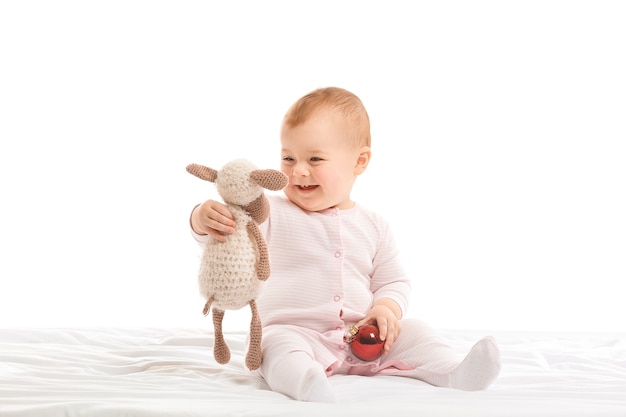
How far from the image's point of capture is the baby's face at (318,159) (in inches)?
62.1

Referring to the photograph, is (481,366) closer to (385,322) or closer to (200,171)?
(385,322)

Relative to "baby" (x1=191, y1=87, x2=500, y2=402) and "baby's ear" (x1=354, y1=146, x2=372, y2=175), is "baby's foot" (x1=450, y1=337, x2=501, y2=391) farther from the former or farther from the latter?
"baby's ear" (x1=354, y1=146, x2=372, y2=175)

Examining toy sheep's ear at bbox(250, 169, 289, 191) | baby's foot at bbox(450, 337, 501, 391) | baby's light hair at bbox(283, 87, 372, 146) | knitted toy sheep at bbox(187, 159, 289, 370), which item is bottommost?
baby's foot at bbox(450, 337, 501, 391)

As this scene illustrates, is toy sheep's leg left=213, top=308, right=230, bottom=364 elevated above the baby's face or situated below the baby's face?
below

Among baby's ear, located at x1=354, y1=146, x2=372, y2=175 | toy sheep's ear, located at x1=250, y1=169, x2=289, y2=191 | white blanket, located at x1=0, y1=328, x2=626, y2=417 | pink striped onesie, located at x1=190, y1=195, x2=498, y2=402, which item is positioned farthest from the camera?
baby's ear, located at x1=354, y1=146, x2=372, y2=175

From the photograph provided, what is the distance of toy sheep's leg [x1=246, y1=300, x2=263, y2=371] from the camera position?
1396 mm

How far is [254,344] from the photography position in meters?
1.40

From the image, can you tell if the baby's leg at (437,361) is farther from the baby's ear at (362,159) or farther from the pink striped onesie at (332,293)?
the baby's ear at (362,159)

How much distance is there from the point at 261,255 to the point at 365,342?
32 cm

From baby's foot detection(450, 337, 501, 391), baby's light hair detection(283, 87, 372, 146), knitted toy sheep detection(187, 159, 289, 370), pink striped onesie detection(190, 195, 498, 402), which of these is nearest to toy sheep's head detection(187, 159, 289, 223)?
knitted toy sheep detection(187, 159, 289, 370)

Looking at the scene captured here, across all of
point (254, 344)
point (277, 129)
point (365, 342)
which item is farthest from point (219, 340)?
point (277, 129)

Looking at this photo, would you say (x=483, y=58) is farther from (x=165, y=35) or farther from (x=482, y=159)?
(x=165, y=35)

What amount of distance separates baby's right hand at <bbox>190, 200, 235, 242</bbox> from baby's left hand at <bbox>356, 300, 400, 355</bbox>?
1.24 ft

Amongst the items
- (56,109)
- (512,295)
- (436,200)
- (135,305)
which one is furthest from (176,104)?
(512,295)
